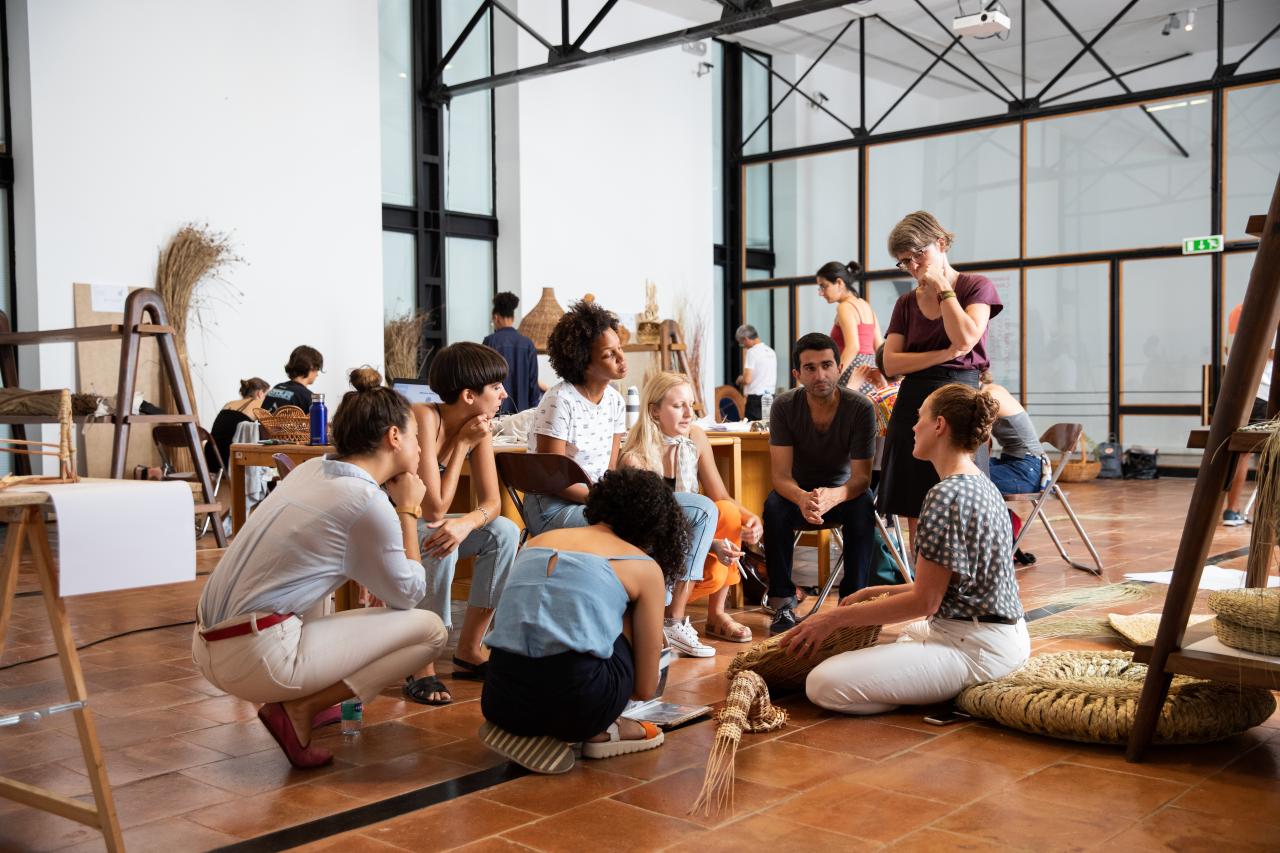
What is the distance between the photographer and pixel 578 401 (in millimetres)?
4219

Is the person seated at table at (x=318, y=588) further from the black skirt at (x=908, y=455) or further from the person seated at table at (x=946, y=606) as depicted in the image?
the black skirt at (x=908, y=455)

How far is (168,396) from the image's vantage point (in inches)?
348

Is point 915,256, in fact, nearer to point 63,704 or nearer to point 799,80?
point 63,704

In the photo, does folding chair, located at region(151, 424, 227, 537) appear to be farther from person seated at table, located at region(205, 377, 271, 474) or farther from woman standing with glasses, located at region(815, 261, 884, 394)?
woman standing with glasses, located at region(815, 261, 884, 394)

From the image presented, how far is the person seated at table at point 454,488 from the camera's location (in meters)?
3.69

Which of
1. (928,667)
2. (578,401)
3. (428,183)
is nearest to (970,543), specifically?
(928,667)

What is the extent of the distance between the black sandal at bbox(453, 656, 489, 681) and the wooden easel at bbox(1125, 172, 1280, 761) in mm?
2001

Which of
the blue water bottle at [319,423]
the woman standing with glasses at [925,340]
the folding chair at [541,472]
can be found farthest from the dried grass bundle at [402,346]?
the woman standing with glasses at [925,340]

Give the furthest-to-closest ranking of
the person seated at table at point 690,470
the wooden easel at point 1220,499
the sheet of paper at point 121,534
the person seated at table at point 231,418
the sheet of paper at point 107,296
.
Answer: the sheet of paper at point 107,296
the person seated at table at point 231,418
the person seated at table at point 690,470
the wooden easel at point 1220,499
the sheet of paper at point 121,534

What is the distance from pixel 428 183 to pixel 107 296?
149 inches

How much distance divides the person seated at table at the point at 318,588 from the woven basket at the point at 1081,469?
9.81m

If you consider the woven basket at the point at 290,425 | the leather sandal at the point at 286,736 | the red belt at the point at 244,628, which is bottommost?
the leather sandal at the point at 286,736

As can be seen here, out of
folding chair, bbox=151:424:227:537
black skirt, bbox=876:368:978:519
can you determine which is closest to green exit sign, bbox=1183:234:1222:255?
black skirt, bbox=876:368:978:519

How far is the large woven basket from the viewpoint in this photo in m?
2.65
